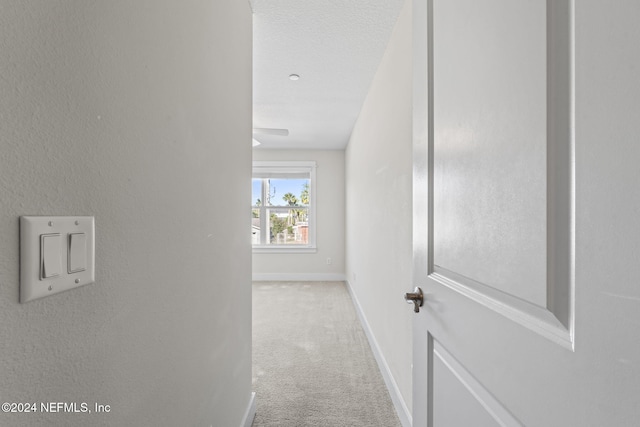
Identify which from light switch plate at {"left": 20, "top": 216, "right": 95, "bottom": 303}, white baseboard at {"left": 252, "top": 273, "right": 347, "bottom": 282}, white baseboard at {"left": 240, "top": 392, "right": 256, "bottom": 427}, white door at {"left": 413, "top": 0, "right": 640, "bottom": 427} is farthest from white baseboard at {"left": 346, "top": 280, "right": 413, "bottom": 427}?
white baseboard at {"left": 252, "top": 273, "right": 347, "bottom": 282}

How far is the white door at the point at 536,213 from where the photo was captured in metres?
0.39

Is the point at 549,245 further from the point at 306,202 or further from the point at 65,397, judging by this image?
the point at 306,202

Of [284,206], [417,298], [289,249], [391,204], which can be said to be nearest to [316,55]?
[391,204]

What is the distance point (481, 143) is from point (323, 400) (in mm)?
1913

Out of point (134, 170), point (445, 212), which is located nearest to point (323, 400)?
point (445, 212)

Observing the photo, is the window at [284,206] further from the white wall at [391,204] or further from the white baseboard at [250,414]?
the white baseboard at [250,414]

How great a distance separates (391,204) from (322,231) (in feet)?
12.3

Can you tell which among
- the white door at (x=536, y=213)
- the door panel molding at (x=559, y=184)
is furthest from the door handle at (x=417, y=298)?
the door panel molding at (x=559, y=184)

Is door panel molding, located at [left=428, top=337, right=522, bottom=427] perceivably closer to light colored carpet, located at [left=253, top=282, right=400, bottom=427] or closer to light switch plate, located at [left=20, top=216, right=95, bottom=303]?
light switch plate, located at [left=20, top=216, right=95, bottom=303]

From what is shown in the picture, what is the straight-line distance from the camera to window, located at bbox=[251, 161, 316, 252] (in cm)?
573

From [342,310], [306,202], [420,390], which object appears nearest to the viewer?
[420,390]

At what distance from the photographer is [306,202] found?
230 inches

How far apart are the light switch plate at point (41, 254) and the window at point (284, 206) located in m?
5.19

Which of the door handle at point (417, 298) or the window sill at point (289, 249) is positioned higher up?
the door handle at point (417, 298)
